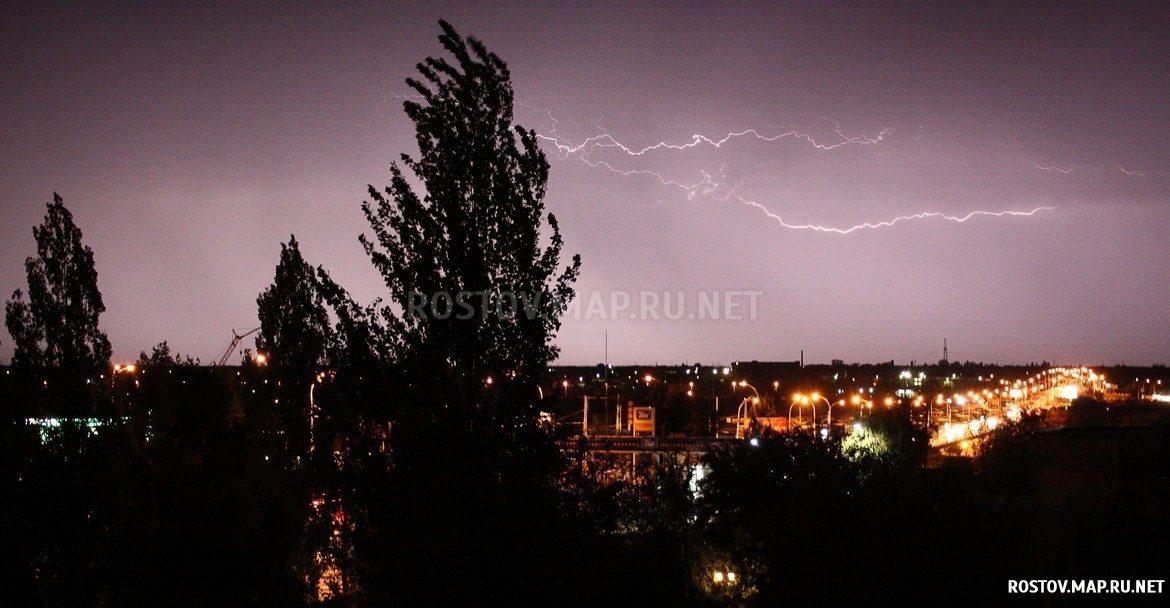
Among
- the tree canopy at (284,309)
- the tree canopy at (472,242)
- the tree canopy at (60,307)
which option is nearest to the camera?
the tree canopy at (472,242)

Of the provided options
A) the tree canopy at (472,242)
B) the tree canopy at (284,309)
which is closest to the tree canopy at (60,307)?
the tree canopy at (284,309)

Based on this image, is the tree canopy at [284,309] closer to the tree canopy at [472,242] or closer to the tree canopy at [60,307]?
the tree canopy at [60,307]

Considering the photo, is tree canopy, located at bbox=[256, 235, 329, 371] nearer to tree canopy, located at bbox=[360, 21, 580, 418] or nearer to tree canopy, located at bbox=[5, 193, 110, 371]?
tree canopy, located at bbox=[5, 193, 110, 371]

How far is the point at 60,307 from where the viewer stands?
1983 centimetres

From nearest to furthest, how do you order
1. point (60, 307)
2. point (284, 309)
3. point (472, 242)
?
point (472, 242) < point (60, 307) < point (284, 309)

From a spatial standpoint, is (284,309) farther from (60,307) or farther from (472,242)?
(472,242)

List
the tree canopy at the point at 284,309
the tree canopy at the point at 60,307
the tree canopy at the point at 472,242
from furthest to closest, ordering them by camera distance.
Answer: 1. the tree canopy at the point at 284,309
2. the tree canopy at the point at 60,307
3. the tree canopy at the point at 472,242

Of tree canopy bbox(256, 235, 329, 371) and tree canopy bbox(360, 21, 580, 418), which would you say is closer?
tree canopy bbox(360, 21, 580, 418)

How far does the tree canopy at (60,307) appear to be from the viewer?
19.5 meters

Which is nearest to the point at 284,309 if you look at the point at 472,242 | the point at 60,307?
the point at 60,307

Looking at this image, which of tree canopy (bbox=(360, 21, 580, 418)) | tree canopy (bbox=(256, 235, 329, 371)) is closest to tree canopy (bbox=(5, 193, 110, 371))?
tree canopy (bbox=(256, 235, 329, 371))

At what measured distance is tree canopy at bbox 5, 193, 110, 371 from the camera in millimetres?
19547

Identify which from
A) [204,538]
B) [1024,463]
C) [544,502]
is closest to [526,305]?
[544,502]

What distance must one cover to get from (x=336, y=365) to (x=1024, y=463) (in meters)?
31.3
